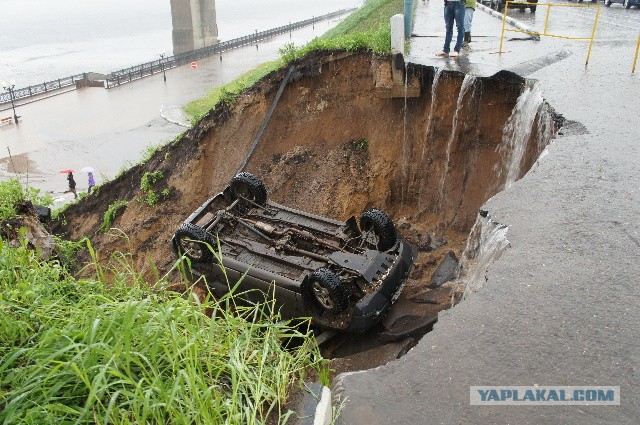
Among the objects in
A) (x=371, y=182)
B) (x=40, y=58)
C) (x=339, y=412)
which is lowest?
(x=40, y=58)

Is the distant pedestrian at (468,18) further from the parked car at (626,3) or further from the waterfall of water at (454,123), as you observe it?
the parked car at (626,3)

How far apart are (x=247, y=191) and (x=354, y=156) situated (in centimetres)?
395

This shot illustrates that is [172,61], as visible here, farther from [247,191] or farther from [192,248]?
[192,248]

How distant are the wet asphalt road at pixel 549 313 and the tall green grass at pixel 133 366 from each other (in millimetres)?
724

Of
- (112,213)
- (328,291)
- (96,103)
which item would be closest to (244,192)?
(328,291)

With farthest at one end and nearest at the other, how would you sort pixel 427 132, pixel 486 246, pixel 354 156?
pixel 354 156
pixel 427 132
pixel 486 246

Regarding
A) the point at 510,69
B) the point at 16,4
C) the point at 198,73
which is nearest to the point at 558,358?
the point at 510,69

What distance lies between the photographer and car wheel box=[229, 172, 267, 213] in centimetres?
1068

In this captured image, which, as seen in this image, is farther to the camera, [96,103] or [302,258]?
[96,103]

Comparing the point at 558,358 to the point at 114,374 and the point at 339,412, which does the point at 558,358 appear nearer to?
the point at 339,412

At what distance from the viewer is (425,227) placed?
12.8 metres

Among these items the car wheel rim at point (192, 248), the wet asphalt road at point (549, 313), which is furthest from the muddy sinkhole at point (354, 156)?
the wet asphalt road at point (549, 313)

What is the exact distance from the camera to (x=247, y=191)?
10828mm

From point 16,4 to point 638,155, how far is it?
777ft
